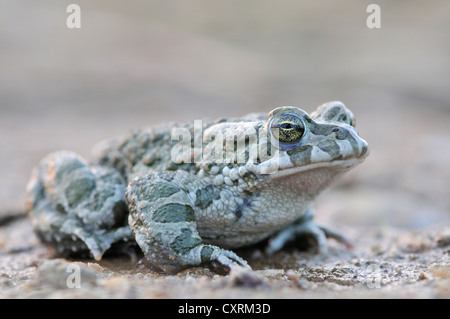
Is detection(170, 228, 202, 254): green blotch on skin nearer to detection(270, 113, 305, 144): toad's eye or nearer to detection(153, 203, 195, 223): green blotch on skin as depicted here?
detection(153, 203, 195, 223): green blotch on skin

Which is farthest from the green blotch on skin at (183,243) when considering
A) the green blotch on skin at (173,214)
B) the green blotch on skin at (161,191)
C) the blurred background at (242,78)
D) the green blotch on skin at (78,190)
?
the blurred background at (242,78)

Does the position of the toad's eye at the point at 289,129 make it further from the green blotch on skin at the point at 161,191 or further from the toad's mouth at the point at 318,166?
the green blotch on skin at the point at 161,191

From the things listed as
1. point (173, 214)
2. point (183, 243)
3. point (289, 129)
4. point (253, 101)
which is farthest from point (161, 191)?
point (253, 101)

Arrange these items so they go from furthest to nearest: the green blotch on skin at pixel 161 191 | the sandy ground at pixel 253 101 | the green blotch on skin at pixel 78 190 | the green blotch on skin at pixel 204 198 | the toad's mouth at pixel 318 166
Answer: the green blotch on skin at pixel 78 190, the green blotch on skin at pixel 204 198, the green blotch on skin at pixel 161 191, the toad's mouth at pixel 318 166, the sandy ground at pixel 253 101

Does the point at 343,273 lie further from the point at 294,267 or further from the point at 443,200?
the point at 443,200

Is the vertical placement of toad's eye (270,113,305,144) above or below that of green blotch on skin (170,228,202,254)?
above

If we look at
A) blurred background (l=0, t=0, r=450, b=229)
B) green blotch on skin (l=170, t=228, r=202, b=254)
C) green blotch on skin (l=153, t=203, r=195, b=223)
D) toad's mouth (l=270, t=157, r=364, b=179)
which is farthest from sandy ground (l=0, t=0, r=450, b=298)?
toad's mouth (l=270, t=157, r=364, b=179)

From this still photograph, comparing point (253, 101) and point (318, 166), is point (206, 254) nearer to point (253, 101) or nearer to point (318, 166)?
point (318, 166)
